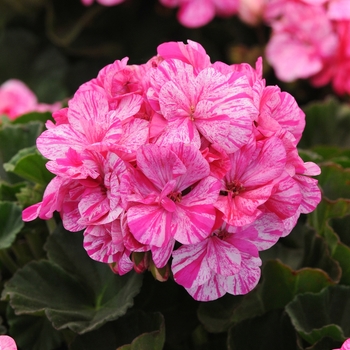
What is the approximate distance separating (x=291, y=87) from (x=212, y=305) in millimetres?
881

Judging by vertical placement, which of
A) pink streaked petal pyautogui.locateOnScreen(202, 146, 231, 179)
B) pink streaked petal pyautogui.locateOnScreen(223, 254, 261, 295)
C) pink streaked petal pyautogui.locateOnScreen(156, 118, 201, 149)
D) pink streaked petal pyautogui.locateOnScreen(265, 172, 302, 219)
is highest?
pink streaked petal pyautogui.locateOnScreen(156, 118, 201, 149)

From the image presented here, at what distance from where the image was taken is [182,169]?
0.46 meters

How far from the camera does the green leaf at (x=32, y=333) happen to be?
0.67m

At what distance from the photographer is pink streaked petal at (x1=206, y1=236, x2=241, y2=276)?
0.48 meters

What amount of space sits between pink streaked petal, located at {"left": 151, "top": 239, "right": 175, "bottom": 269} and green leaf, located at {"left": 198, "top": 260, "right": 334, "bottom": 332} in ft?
0.69

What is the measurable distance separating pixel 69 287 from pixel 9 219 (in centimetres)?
11

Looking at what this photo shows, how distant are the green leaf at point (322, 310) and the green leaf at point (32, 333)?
270 mm

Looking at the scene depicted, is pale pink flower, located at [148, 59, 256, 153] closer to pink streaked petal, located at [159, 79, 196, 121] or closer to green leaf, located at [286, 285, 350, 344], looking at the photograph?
pink streaked petal, located at [159, 79, 196, 121]

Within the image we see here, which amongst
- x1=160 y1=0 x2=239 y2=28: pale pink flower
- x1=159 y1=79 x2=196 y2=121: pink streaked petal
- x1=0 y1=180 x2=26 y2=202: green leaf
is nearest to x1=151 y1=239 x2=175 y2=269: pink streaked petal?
x1=159 y1=79 x2=196 y2=121: pink streaked petal

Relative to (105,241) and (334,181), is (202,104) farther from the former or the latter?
(334,181)

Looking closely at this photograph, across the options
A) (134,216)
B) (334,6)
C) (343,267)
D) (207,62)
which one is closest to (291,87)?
(334,6)

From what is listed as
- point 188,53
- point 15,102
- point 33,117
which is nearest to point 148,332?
point 188,53

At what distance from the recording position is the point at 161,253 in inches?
18.8

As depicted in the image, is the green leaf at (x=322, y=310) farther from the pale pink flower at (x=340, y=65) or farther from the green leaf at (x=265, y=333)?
the pale pink flower at (x=340, y=65)
